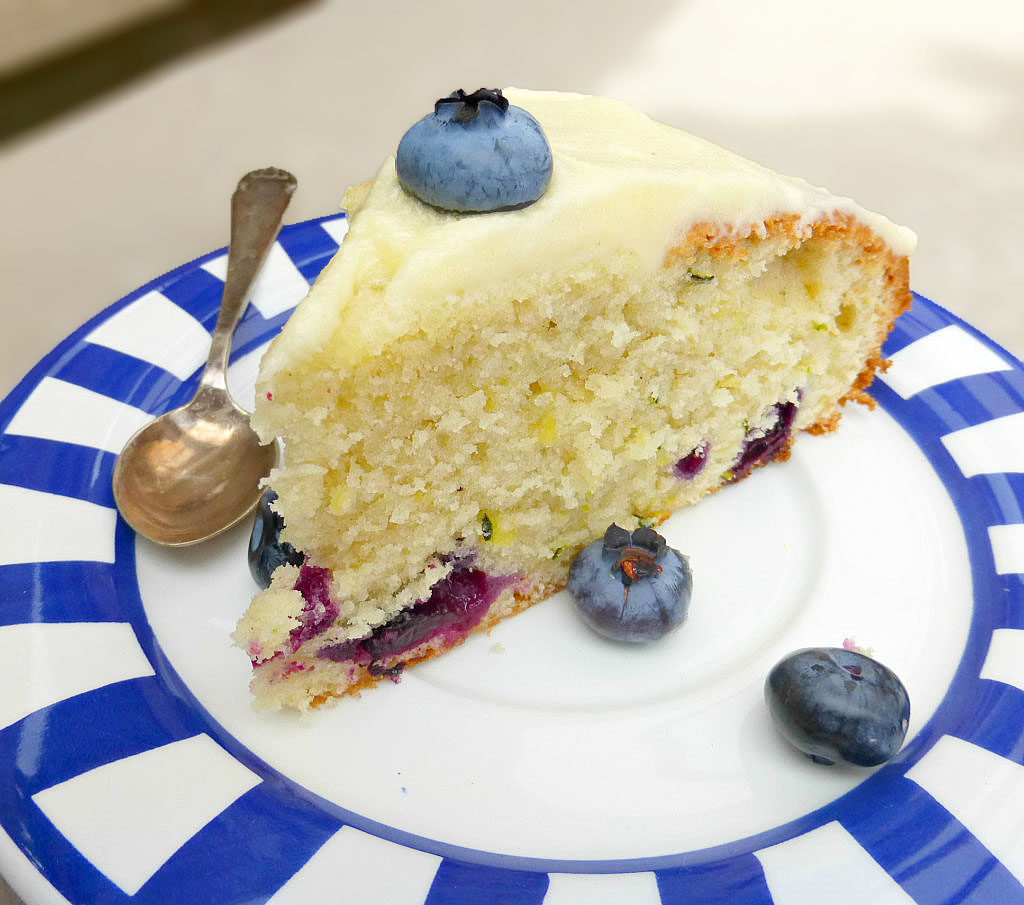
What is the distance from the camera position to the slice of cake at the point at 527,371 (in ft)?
6.38

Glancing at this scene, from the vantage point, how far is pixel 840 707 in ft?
6.10

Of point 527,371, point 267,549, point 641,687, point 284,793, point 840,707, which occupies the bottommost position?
point 284,793

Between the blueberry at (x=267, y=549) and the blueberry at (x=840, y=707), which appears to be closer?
the blueberry at (x=840, y=707)

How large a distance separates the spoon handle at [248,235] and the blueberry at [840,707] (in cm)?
193

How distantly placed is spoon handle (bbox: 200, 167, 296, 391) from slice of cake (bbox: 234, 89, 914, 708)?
68 cm

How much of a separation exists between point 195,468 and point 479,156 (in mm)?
1167

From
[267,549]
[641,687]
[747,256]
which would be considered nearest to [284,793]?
[267,549]

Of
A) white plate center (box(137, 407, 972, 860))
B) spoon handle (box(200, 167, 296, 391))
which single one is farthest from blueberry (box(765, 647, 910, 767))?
spoon handle (box(200, 167, 296, 391))

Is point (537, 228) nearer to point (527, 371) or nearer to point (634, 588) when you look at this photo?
point (527, 371)

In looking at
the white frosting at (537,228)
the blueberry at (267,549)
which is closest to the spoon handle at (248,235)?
the blueberry at (267,549)

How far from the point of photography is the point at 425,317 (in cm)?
192

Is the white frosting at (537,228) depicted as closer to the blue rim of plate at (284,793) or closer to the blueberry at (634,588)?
the blueberry at (634,588)

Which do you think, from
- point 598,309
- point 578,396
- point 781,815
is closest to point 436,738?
point 781,815

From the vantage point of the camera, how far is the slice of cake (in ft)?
6.38
